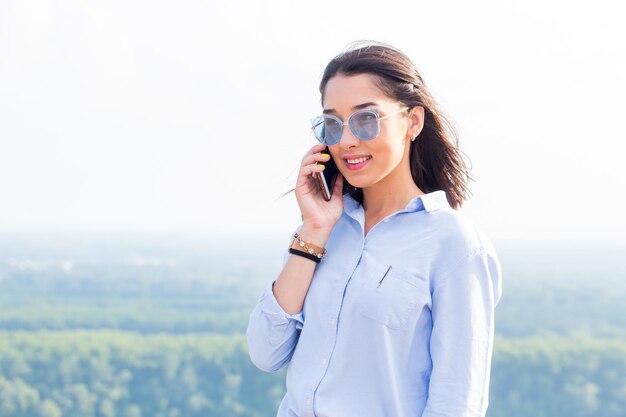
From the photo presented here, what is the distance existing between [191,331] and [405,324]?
27.7 ft

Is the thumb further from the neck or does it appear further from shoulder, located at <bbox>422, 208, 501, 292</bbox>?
shoulder, located at <bbox>422, 208, 501, 292</bbox>

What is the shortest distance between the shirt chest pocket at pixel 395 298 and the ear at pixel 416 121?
0.29 metres

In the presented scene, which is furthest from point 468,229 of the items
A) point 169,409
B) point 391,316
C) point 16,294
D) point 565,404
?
point 16,294

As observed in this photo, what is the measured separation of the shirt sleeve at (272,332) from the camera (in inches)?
57.6

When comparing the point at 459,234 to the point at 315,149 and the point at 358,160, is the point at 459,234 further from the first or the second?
the point at 315,149

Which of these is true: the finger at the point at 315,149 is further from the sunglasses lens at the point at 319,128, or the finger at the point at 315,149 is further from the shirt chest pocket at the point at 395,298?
the shirt chest pocket at the point at 395,298

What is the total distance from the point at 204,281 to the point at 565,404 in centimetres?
437

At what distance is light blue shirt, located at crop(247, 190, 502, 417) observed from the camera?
126 centimetres

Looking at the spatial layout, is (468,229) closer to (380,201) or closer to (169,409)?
(380,201)

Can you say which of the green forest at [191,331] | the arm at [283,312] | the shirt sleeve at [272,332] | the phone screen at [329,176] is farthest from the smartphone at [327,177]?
the green forest at [191,331]

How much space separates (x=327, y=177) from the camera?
1.60m


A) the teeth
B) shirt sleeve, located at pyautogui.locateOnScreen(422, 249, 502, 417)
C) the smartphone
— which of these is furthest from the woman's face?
shirt sleeve, located at pyautogui.locateOnScreen(422, 249, 502, 417)

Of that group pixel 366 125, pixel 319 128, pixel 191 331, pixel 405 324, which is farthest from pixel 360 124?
pixel 191 331

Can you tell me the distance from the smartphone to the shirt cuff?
0.21 m
